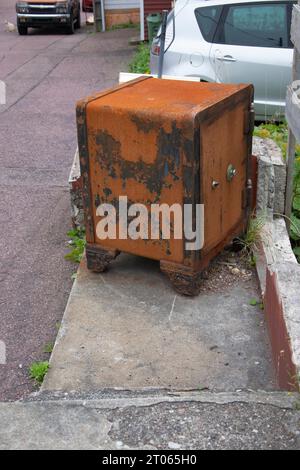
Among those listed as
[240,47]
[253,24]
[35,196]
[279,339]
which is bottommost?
[35,196]

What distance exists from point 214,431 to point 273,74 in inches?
235

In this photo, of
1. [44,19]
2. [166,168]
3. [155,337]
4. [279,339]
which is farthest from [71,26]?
[279,339]

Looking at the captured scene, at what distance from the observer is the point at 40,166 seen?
7254 millimetres

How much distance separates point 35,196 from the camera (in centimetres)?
627

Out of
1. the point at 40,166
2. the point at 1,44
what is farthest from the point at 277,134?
the point at 1,44

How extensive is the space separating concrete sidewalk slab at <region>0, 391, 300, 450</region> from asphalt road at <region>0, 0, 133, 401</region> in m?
0.95

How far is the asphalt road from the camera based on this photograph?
4.03 m

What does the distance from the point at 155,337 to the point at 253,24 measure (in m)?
5.36

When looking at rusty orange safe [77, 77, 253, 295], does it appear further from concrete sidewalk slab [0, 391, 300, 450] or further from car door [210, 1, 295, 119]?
car door [210, 1, 295, 119]

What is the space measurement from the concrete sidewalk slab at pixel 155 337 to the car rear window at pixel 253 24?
14.4 feet

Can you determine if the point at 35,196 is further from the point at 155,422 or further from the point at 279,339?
the point at 155,422

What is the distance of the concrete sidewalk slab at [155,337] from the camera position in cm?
335

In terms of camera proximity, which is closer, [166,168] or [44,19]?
[166,168]
